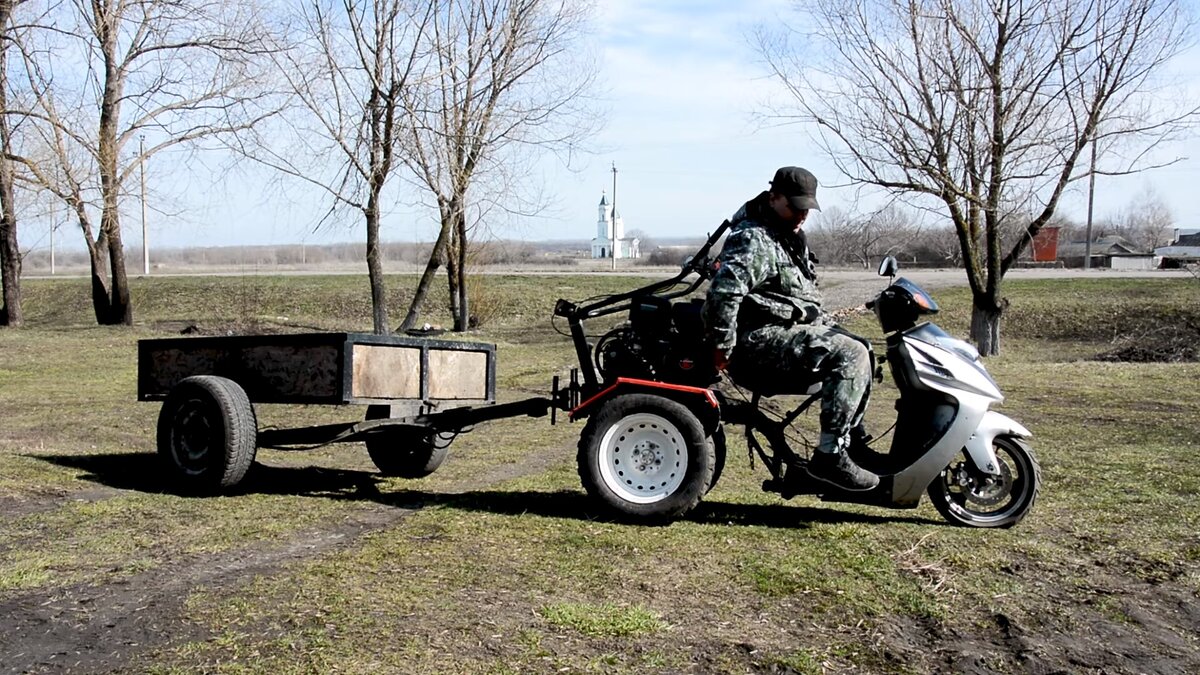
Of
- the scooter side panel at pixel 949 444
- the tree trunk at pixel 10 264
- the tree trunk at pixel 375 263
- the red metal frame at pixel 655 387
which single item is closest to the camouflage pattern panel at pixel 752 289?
the red metal frame at pixel 655 387

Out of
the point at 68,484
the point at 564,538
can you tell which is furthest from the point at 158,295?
the point at 564,538

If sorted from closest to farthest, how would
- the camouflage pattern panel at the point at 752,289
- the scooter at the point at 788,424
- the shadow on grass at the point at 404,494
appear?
the camouflage pattern panel at the point at 752,289, the scooter at the point at 788,424, the shadow on grass at the point at 404,494

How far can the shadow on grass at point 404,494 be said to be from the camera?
21.5 feet

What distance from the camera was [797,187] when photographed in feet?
19.7

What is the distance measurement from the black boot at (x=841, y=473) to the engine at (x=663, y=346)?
80 cm

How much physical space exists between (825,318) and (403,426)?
285 cm

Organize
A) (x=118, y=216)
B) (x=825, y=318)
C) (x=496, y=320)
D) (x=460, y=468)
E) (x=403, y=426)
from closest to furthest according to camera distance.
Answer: (x=825, y=318)
(x=403, y=426)
(x=460, y=468)
(x=118, y=216)
(x=496, y=320)

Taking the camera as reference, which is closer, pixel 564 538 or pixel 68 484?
pixel 564 538

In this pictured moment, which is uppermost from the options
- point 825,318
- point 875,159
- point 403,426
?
point 875,159

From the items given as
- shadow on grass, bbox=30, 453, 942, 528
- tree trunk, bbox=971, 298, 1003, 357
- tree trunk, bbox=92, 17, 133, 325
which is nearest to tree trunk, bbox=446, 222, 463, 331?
tree trunk, bbox=92, 17, 133, 325

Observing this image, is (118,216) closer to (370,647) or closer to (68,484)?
(68,484)

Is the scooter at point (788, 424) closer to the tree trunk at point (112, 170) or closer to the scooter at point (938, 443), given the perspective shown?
the scooter at point (938, 443)

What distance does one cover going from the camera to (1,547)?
19.3ft

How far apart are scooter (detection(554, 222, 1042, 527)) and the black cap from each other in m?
0.49
